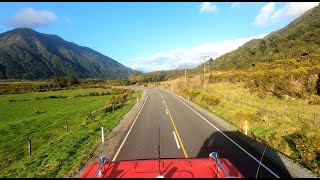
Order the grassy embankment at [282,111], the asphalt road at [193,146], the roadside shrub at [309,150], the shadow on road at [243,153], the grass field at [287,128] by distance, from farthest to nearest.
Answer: the grassy embankment at [282,111] → the grass field at [287,128] → the roadside shrub at [309,150] → the asphalt road at [193,146] → the shadow on road at [243,153]

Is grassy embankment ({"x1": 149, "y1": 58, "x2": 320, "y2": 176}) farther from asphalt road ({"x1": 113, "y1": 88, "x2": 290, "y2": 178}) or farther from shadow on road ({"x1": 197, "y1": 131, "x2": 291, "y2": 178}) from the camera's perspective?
asphalt road ({"x1": 113, "y1": 88, "x2": 290, "y2": 178})

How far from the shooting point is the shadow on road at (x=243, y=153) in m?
11.0

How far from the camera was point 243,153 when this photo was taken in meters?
13.7

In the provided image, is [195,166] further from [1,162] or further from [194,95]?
[194,95]

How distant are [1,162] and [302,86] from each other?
34888 mm

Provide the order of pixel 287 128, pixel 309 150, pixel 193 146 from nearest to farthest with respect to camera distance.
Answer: pixel 309 150, pixel 193 146, pixel 287 128

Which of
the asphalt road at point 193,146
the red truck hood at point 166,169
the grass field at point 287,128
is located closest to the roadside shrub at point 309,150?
the grass field at point 287,128

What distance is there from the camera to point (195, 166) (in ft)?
15.8

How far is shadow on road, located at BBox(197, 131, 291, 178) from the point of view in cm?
1096

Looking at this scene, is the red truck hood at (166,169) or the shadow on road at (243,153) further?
the shadow on road at (243,153)

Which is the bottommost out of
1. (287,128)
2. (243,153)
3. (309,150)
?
(243,153)

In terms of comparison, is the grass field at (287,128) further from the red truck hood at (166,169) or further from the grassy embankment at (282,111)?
the red truck hood at (166,169)

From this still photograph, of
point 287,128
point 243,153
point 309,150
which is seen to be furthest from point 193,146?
point 287,128

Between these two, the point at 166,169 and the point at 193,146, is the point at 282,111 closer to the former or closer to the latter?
the point at 193,146
